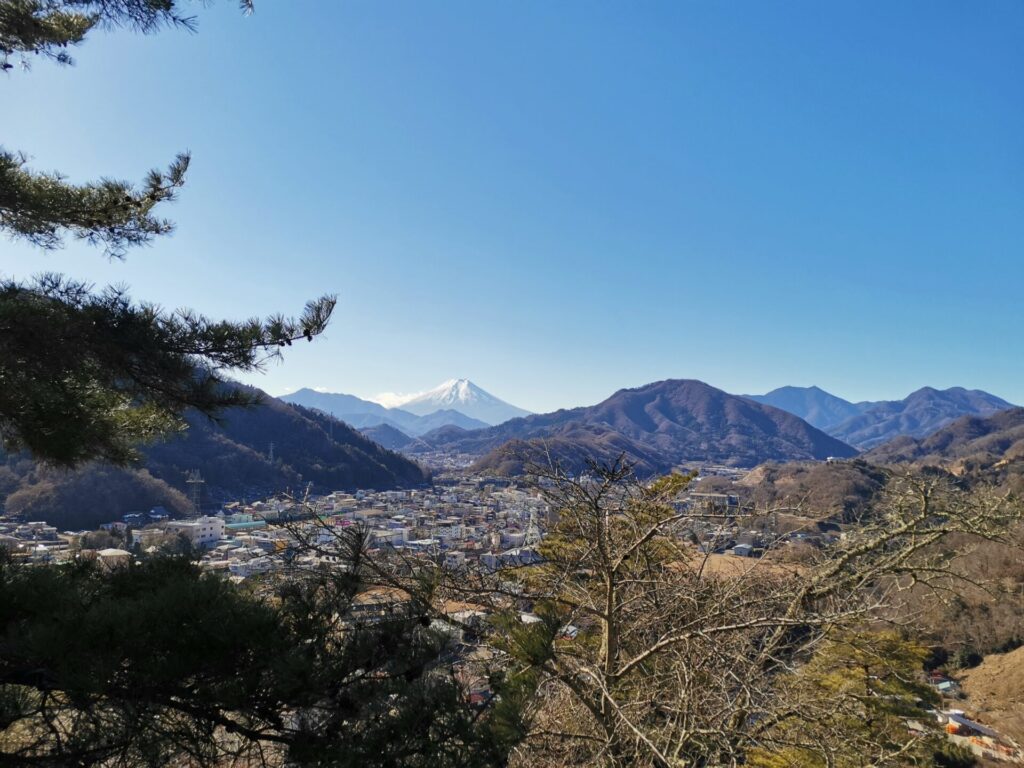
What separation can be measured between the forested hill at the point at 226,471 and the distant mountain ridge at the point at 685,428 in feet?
120

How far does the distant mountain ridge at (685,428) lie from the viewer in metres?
85.8

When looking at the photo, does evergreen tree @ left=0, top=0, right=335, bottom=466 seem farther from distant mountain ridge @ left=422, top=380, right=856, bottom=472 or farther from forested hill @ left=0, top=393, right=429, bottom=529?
distant mountain ridge @ left=422, top=380, right=856, bottom=472

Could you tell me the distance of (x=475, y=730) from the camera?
4.53 feet

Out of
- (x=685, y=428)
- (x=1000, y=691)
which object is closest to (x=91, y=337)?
(x=1000, y=691)

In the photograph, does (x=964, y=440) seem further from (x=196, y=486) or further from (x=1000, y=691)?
(x=196, y=486)

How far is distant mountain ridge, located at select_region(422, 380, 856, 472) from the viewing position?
85.8 meters

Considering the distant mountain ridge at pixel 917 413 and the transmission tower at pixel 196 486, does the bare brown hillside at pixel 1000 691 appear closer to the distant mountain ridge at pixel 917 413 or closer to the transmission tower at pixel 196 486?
the transmission tower at pixel 196 486

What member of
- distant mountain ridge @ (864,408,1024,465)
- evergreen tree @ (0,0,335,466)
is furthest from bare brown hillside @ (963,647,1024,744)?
distant mountain ridge @ (864,408,1024,465)

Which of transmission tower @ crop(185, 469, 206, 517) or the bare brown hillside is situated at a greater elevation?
the bare brown hillside

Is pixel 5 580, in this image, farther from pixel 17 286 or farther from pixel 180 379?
pixel 17 286

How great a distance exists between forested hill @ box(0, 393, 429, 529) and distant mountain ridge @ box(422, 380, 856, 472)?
1439 inches

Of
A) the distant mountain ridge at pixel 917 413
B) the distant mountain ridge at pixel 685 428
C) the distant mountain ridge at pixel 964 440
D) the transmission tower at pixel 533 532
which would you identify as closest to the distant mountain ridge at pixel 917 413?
the distant mountain ridge at pixel 917 413

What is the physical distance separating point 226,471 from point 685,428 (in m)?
92.2

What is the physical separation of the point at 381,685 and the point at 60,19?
4.23 metres
